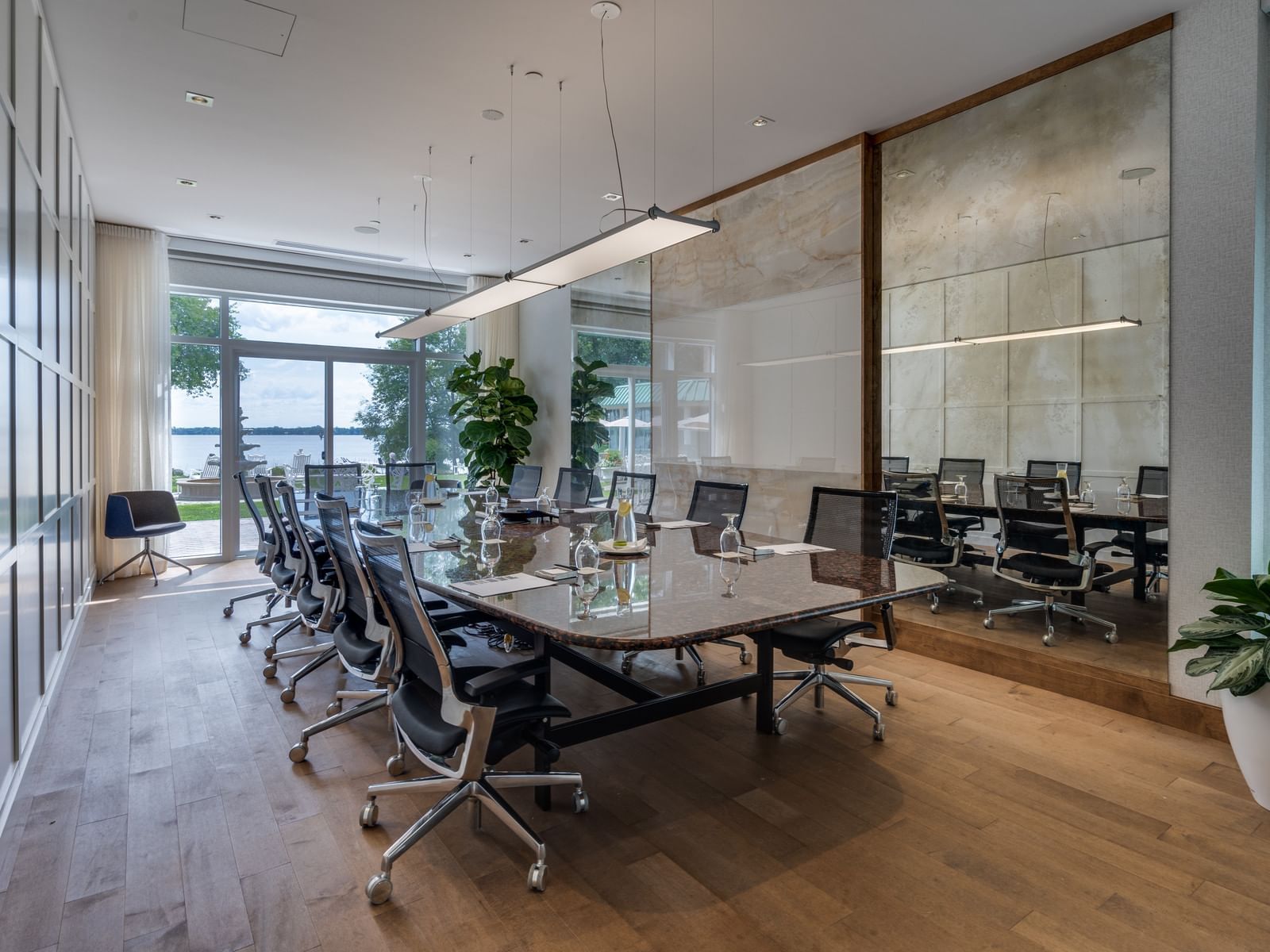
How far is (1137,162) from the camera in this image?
11.3 feet

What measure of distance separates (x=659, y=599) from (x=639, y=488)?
2.85 meters

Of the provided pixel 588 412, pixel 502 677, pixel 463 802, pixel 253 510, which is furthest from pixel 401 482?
pixel 502 677

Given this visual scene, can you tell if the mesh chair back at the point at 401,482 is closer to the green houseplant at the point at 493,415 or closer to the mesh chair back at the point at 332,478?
the mesh chair back at the point at 332,478

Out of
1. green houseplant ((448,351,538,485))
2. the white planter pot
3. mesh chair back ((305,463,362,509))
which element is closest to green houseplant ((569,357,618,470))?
green houseplant ((448,351,538,485))


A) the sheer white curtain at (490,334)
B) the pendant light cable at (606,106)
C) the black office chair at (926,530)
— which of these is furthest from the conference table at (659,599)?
the sheer white curtain at (490,334)

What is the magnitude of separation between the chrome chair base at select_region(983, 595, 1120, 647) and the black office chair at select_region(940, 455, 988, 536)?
544 millimetres

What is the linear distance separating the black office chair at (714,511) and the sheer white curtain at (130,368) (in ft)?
17.6

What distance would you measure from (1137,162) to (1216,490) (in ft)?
5.31

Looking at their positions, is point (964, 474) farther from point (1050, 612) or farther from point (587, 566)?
point (587, 566)

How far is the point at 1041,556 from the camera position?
4.32 m

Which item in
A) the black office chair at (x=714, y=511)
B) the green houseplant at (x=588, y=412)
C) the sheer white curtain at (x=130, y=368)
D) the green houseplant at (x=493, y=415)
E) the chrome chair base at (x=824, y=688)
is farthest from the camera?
the green houseplant at (x=493, y=415)

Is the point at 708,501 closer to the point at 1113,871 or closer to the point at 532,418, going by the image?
the point at 1113,871

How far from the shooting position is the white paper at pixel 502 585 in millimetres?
2318

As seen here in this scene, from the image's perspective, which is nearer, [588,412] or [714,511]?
[714,511]
